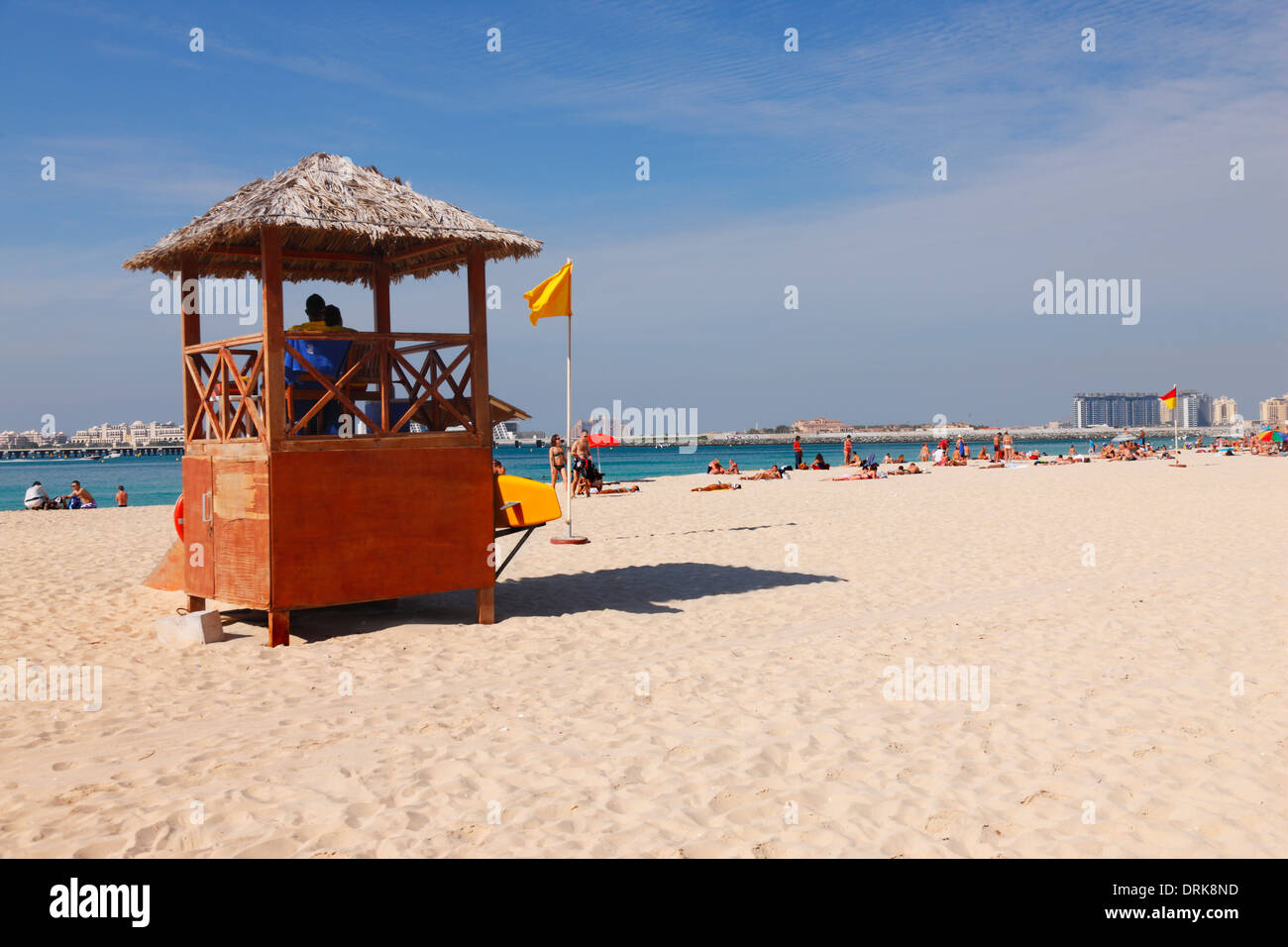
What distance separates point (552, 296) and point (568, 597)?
4825 mm

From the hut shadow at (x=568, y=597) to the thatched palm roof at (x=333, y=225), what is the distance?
3446mm

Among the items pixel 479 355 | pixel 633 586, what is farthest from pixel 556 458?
pixel 479 355

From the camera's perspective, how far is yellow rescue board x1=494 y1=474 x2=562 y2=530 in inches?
322

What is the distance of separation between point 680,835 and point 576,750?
45.7 inches

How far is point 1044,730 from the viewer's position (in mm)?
4938

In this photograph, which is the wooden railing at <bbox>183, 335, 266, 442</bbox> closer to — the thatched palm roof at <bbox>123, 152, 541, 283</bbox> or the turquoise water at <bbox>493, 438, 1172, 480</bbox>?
the thatched palm roof at <bbox>123, 152, 541, 283</bbox>

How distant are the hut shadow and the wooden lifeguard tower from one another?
24.7 inches

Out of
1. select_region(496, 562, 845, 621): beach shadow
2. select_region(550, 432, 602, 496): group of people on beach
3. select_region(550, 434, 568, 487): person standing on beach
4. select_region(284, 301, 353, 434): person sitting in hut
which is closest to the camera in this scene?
select_region(284, 301, 353, 434): person sitting in hut

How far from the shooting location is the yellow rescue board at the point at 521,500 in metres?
8.17

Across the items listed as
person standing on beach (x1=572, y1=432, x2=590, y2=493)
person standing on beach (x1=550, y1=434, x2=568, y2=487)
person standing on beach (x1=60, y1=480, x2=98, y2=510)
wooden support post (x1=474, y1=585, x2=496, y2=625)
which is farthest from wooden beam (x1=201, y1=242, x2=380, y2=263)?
person standing on beach (x1=60, y1=480, x2=98, y2=510)

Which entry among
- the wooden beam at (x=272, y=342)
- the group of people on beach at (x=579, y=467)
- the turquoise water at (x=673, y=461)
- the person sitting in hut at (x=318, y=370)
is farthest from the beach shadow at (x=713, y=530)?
the turquoise water at (x=673, y=461)

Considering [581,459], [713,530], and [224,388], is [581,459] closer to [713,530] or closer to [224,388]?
[713,530]
